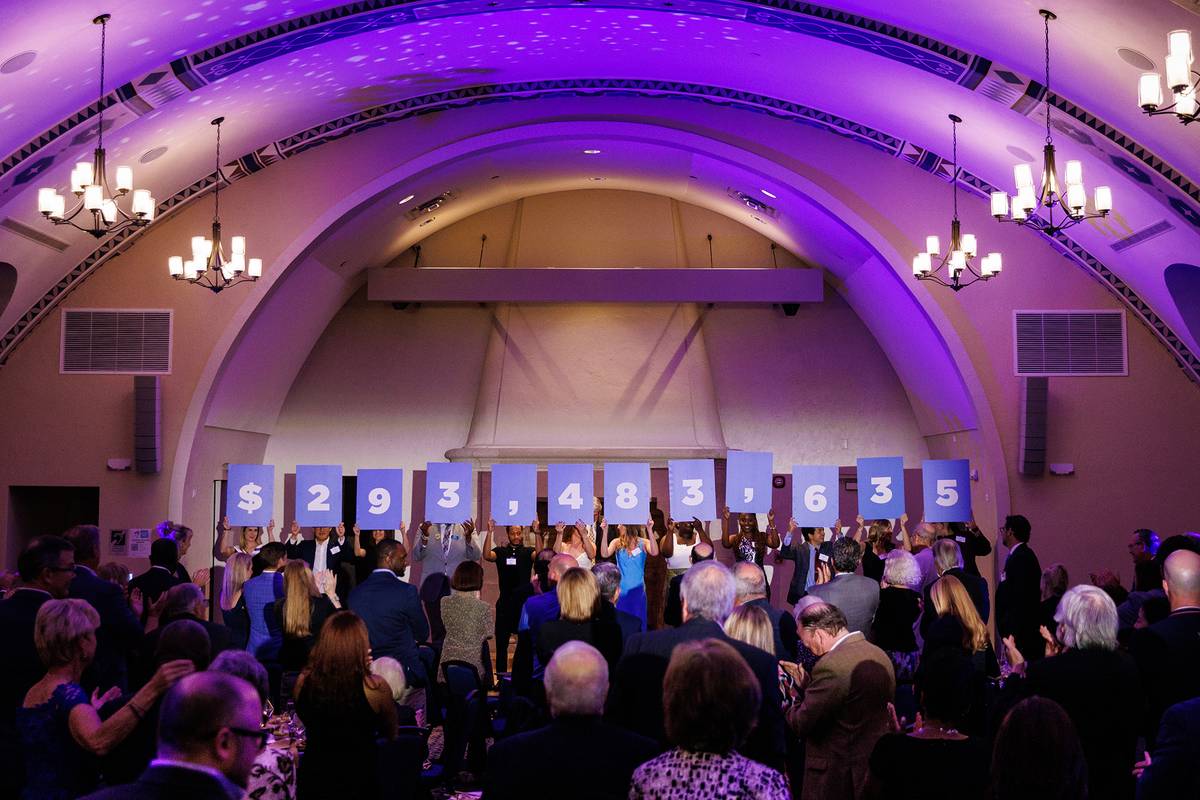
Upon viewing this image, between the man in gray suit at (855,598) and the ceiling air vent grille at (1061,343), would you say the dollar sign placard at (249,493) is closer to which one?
the man in gray suit at (855,598)

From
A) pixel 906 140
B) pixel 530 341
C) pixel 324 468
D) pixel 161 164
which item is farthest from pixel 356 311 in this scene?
pixel 906 140

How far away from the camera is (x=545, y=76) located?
11133mm

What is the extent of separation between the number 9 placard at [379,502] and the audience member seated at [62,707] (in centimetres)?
563

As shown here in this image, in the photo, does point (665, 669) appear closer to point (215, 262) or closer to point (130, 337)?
point (215, 262)

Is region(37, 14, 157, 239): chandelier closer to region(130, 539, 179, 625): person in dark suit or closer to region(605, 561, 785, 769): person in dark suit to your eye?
region(130, 539, 179, 625): person in dark suit

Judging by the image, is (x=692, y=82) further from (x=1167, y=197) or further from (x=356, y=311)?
(x=356, y=311)

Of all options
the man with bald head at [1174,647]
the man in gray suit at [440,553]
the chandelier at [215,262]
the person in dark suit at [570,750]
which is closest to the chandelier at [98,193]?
the chandelier at [215,262]

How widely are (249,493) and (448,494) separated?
67.7 inches

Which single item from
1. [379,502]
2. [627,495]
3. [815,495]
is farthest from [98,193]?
[815,495]

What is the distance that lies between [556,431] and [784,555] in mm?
5984

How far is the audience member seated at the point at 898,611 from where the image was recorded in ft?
18.8

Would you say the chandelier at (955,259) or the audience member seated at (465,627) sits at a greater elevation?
the chandelier at (955,259)

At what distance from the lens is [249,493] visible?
9.78m

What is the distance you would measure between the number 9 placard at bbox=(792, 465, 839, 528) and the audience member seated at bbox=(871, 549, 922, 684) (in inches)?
152
